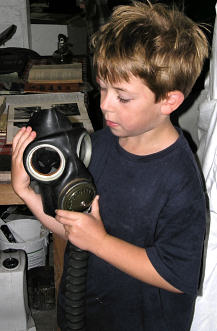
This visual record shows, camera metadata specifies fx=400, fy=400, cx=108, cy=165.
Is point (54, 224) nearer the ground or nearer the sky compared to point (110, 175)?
nearer the ground

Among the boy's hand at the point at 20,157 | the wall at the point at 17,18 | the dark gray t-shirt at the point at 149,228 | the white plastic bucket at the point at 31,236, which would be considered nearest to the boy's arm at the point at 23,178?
the boy's hand at the point at 20,157

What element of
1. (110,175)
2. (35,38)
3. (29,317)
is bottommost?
(29,317)

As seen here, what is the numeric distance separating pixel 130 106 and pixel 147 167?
15 cm

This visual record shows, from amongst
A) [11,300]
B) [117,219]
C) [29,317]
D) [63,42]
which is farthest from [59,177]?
[63,42]

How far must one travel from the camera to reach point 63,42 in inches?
90.3

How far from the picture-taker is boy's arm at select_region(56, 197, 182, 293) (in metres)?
0.88

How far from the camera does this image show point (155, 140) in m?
0.92

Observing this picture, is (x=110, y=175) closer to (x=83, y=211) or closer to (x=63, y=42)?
(x=83, y=211)

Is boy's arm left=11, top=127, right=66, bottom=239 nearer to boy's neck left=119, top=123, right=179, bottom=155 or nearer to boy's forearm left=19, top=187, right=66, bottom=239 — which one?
boy's forearm left=19, top=187, right=66, bottom=239

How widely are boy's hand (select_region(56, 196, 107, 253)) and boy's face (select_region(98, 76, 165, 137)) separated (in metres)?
0.18

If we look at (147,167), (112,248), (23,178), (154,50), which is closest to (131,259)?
(112,248)

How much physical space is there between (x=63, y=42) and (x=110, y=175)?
5.03ft

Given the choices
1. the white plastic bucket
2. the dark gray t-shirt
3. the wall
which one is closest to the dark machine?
the dark gray t-shirt

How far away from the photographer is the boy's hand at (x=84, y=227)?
860 mm
